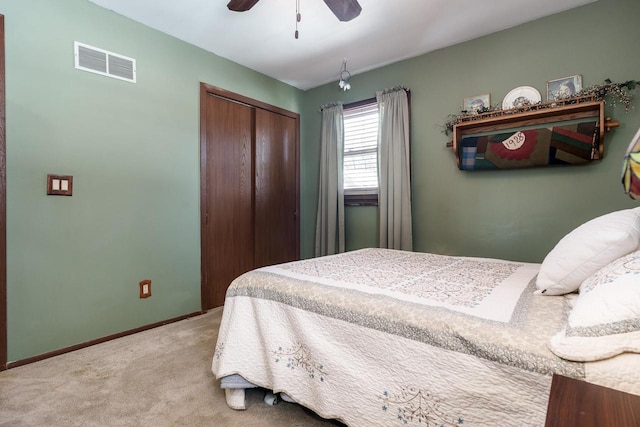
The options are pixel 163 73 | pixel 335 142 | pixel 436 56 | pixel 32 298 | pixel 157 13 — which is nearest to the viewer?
pixel 32 298

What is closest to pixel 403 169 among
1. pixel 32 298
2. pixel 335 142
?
pixel 335 142

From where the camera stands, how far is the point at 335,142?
148 inches

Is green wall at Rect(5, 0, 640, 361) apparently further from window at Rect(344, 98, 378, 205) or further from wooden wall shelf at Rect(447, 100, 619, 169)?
window at Rect(344, 98, 378, 205)

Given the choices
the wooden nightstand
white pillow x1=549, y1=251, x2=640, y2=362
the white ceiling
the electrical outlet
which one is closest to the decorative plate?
the white ceiling

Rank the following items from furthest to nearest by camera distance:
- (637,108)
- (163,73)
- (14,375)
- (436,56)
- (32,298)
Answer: (436,56)
(163,73)
(637,108)
(32,298)
(14,375)

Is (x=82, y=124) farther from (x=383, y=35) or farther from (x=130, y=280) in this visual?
(x=383, y=35)

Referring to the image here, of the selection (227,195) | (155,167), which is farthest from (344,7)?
(227,195)

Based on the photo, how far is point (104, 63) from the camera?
7.98 feet

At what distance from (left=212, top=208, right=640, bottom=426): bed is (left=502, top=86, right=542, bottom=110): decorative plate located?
1556mm

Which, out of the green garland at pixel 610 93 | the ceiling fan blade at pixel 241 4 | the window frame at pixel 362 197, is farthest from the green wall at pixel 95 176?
the green garland at pixel 610 93

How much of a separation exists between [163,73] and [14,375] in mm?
2404

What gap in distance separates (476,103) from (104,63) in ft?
10.1

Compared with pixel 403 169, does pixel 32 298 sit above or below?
below

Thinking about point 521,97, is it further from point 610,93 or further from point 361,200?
point 361,200
